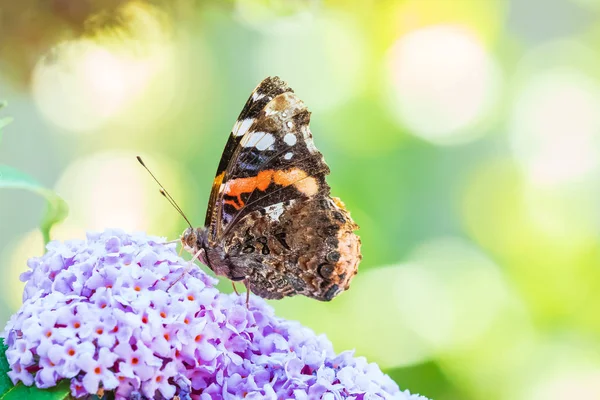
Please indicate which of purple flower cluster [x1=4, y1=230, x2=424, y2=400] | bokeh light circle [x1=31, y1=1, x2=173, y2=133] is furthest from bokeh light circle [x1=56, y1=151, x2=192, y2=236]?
purple flower cluster [x1=4, y1=230, x2=424, y2=400]

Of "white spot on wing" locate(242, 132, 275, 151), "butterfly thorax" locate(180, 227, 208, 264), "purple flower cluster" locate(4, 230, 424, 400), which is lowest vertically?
"purple flower cluster" locate(4, 230, 424, 400)

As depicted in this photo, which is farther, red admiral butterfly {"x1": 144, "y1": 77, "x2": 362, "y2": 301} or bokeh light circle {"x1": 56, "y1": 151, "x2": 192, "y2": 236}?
bokeh light circle {"x1": 56, "y1": 151, "x2": 192, "y2": 236}

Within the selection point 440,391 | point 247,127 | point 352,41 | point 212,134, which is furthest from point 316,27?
point 247,127

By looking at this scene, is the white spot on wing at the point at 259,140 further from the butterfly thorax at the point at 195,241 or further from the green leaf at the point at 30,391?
the green leaf at the point at 30,391

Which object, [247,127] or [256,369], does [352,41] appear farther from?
[256,369]

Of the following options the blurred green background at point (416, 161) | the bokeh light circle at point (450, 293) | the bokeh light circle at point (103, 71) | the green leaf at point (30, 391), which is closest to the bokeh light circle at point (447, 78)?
the blurred green background at point (416, 161)

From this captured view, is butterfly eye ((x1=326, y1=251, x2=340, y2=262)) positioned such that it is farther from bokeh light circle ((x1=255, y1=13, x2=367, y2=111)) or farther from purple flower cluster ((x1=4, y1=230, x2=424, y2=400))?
bokeh light circle ((x1=255, y1=13, x2=367, y2=111))
